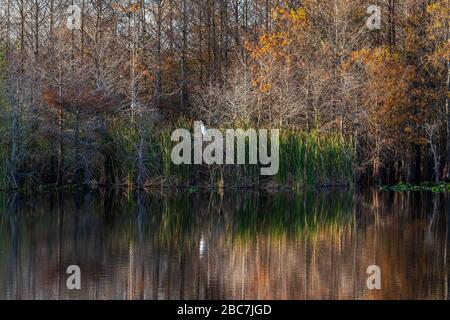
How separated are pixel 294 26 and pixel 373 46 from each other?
349 cm

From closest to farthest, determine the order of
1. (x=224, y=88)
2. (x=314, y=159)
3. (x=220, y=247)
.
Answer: (x=220, y=247) < (x=314, y=159) < (x=224, y=88)

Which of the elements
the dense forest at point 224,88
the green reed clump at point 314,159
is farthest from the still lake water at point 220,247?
the green reed clump at point 314,159

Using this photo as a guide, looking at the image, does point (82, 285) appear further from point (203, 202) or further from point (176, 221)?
point (203, 202)

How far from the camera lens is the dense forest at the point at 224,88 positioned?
25.2 meters

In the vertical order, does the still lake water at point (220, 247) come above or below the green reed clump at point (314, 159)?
below

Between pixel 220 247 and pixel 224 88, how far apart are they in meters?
15.0

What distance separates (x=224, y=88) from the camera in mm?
28250

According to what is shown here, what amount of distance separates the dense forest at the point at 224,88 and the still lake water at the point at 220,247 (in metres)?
3.29

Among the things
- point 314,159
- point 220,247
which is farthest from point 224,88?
point 220,247

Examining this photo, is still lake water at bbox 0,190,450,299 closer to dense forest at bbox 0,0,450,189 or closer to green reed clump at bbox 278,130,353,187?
dense forest at bbox 0,0,450,189

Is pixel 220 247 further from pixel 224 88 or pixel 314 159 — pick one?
pixel 224 88

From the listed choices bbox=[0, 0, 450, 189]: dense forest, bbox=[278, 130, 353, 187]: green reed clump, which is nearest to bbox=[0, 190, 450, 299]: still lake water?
bbox=[0, 0, 450, 189]: dense forest

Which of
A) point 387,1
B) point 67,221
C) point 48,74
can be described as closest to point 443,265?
point 67,221

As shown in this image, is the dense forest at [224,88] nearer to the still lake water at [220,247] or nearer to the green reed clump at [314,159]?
the green reed clump at [314,159]
